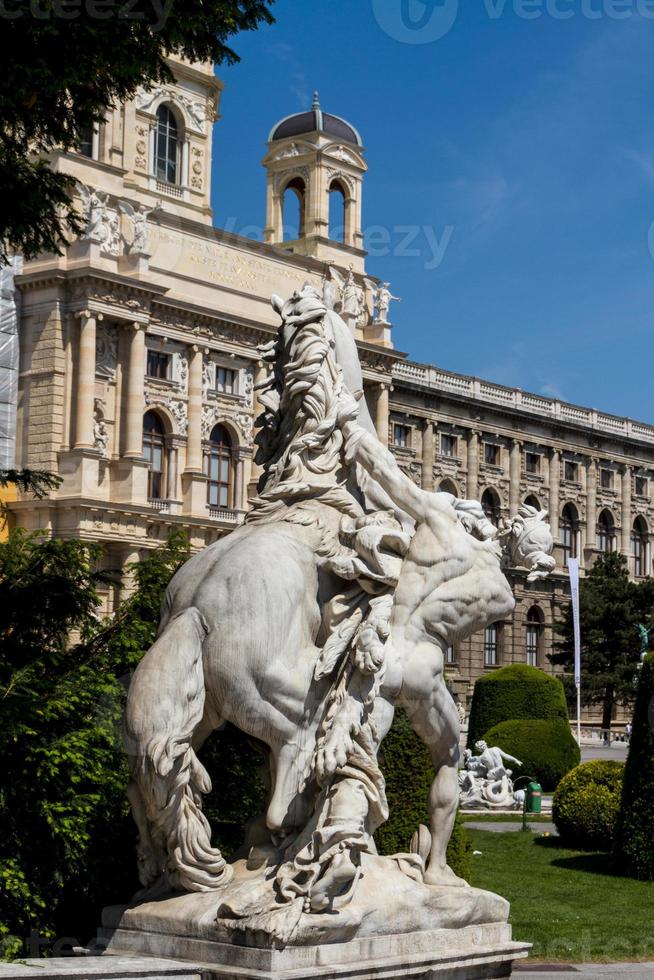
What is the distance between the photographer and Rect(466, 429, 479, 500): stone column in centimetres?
5312

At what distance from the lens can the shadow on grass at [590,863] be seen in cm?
1409

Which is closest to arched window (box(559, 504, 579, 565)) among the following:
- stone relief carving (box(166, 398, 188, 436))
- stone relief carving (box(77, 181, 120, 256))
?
stone relief carving (box(166, 398, 188, 436))

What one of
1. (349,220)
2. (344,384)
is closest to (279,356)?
(344,384)

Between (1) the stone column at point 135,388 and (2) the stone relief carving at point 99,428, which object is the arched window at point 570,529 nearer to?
(1) the stone column at point 135,388

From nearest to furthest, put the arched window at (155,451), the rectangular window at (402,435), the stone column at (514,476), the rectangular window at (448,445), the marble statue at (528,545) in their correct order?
the marble statue at (528,545), the arched window at (155,451), the rectangular window at (402,435), the rectangular window at (448,445), the stone column at (514,476)

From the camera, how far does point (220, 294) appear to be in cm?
3956

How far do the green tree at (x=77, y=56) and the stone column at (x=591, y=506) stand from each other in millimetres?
52501

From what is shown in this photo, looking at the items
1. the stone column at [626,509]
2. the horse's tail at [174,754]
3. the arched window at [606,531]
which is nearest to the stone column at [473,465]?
the arched window at [606,531]

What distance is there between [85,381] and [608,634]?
72.9 feet

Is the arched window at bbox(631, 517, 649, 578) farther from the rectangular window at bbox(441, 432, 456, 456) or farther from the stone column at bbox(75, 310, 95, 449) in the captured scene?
the stone column at bbox(75, 310, 95, 449)

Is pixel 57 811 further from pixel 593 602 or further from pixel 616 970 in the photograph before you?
pixel 593 602

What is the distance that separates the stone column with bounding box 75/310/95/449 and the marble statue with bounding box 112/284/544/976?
101 ft

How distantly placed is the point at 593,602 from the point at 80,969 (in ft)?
152

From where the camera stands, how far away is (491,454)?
54.6m
